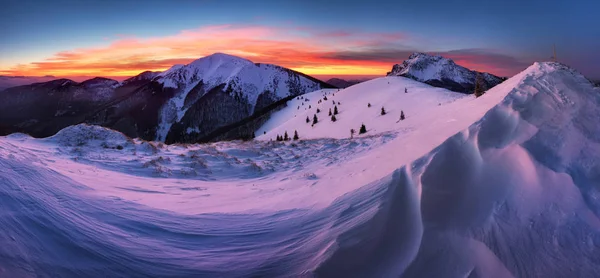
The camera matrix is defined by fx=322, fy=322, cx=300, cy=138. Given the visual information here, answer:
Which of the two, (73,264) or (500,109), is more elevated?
(500,109)

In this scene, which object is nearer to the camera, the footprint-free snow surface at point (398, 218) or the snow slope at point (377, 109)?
the footprint-free snow surface at point (398, 218)

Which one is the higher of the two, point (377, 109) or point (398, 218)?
point (398, 218)

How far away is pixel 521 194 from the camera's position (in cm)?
400

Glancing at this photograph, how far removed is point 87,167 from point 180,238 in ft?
17.8

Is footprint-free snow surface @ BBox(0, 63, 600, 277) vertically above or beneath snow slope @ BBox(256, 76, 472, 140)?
above

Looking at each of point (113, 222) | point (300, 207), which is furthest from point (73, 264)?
Answer: point (300, 207)

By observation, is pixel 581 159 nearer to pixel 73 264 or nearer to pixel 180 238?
pixel 180 238

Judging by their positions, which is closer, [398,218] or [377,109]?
[398,218]

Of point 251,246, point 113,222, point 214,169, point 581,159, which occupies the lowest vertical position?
point 214,169

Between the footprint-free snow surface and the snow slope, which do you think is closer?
the footprint-free snow surface

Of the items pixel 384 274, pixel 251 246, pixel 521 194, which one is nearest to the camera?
pixel 384 274

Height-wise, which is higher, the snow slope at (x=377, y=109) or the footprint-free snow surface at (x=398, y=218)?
the footprint-free snow surface at (x=398, y=218)

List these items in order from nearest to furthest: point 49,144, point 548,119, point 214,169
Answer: point 548,119 → point 214,169 → point 49,144

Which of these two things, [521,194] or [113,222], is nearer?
[521,194]
